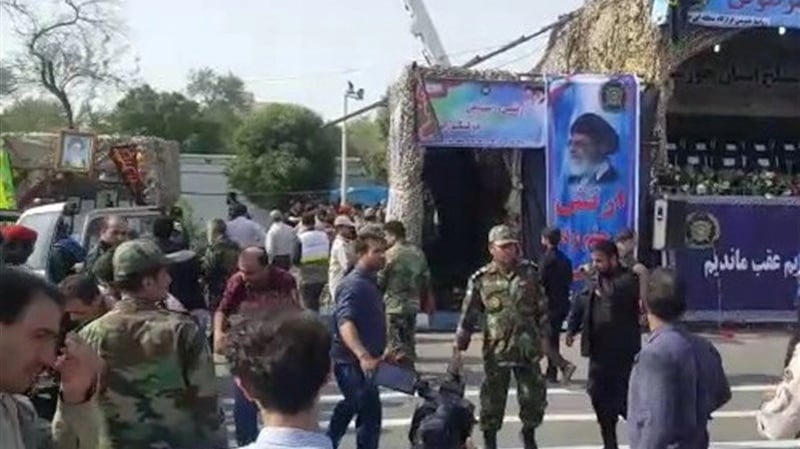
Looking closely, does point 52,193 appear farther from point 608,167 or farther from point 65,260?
point 65,260

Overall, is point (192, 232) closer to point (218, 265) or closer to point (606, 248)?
point (218, 265)

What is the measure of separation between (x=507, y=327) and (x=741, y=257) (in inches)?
422

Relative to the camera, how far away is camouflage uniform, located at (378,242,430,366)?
36.9ft

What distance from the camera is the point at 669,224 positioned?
61.9 ft

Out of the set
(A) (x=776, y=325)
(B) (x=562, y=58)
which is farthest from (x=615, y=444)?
(B) (x=562, y=58)

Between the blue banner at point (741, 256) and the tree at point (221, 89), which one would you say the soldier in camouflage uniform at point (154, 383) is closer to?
the blue banner at point (741, 256)

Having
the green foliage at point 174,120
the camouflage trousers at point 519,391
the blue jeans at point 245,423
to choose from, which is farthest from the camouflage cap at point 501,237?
the green foliage at point 174,120

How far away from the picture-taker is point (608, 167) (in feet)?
61.9

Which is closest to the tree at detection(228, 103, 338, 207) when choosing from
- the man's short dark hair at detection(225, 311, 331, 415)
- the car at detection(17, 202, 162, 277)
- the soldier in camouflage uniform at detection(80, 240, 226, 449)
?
the car at detection(17, 202, 162, 277)

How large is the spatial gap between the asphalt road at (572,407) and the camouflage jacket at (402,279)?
893 millimetres

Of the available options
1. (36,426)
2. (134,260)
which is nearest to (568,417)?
(134,260)

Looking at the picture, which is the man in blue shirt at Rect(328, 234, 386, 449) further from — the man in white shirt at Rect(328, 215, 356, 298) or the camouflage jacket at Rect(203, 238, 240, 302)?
the man in white shirt at Rect(328, 215, 356, 298)

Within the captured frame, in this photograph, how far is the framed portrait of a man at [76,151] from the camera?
81.3ft

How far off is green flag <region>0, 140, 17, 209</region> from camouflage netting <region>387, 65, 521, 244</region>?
6.82 meters
